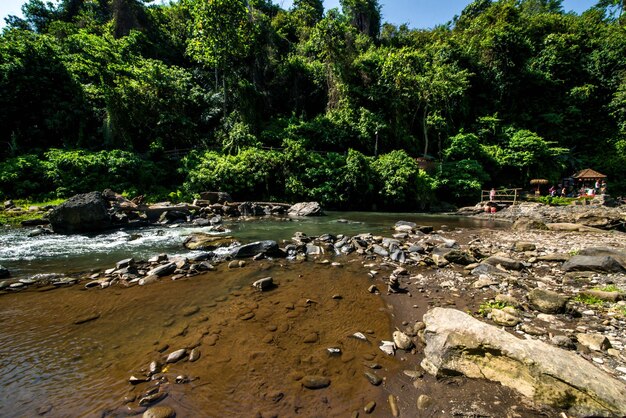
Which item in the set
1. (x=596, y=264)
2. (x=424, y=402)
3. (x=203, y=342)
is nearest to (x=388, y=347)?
(x=424, y=402)

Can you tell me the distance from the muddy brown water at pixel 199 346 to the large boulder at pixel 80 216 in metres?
7.63

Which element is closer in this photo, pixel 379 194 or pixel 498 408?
pixel 498 408

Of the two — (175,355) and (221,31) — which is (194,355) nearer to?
(175,355)

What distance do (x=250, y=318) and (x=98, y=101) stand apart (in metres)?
32.4

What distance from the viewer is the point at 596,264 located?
21.3 ft

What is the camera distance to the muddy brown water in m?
3.03

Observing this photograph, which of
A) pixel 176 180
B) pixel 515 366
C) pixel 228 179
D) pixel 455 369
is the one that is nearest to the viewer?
pixel 515 366

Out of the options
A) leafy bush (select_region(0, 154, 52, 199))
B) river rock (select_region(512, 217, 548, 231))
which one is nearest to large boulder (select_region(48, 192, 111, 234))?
leafy bush (select_region(0, 154, 52, 199))

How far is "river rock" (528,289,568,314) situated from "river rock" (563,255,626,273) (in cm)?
290

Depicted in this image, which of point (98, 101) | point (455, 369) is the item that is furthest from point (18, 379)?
point (98, 101)

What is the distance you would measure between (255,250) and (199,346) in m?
4.99

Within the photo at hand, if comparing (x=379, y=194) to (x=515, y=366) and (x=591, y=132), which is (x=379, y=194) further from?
(x=591, y=132)

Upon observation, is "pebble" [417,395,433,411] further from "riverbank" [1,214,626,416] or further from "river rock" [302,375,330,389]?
"river rock" [302,375,330,389]

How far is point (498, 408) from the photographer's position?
276cm
